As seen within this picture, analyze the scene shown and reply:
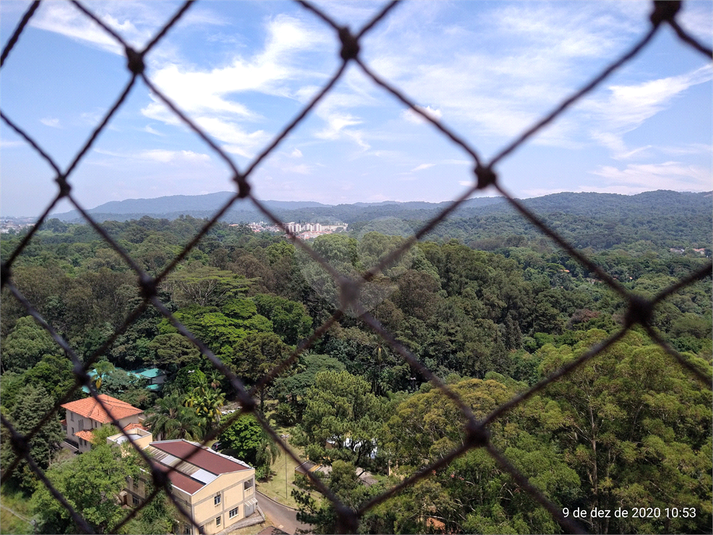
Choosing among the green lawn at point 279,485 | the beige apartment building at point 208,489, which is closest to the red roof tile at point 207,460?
the beige apartment building at point 208,489

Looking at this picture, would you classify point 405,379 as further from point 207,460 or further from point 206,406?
point 207,460

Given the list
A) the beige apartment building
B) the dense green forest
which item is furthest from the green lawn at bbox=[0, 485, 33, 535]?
the beige apartment building

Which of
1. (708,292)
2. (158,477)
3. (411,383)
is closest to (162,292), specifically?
(411,383)

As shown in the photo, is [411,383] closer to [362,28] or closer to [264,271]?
[264,271]

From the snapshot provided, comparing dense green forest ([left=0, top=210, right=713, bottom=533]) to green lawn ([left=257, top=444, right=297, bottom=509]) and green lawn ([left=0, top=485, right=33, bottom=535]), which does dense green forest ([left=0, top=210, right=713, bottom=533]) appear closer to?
green lawn ([left=0, top=485, right=33, bottom=535])

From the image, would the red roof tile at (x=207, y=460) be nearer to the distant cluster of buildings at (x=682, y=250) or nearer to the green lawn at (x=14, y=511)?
the green lawn at (x=14, y=511)

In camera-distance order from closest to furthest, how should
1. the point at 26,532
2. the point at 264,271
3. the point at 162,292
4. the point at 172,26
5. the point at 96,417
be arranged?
the point at 172,26 < the point at 26,532 < the point at 96,417 < the point at 162,292 < the point at 264,271

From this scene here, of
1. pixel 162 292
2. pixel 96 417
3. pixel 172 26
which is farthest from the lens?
pixel 162 292
